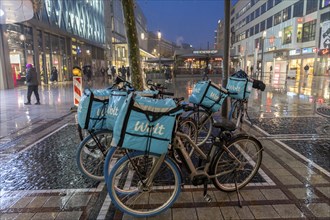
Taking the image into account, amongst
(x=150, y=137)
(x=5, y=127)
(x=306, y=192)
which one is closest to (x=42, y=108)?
(x=5, y=127)

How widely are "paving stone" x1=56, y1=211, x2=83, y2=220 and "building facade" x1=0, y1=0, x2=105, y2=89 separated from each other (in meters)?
19.6

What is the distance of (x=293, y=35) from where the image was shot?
A: 4447 cm

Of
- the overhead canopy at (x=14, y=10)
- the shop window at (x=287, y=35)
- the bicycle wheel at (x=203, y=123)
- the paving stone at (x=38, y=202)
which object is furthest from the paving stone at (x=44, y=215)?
the shop window at (x=287, y=35)

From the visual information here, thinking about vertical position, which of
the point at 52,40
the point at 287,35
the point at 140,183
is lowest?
the point at 140,183

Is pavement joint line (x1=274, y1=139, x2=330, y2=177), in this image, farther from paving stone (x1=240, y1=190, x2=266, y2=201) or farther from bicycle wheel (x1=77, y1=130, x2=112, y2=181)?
bicycle wheel (x1=77, y1=130, x2=112, y2=181)

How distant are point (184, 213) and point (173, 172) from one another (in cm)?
51

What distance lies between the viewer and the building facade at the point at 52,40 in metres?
20.6

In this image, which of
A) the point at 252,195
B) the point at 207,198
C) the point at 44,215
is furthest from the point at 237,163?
the point at 44,215

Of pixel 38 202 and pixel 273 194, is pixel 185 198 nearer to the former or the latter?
pixel 273 194

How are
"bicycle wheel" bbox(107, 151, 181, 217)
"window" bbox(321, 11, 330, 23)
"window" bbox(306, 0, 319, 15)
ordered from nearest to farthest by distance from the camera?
"bicycle wheel" bbox(107, 151, 181, 217)
"window" bbox(321, 11, 330, 23)
"window" bbox(306, 0, 319, 15)

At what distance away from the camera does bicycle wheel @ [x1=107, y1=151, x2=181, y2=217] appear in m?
2.95

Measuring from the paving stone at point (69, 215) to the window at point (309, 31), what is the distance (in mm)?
46543

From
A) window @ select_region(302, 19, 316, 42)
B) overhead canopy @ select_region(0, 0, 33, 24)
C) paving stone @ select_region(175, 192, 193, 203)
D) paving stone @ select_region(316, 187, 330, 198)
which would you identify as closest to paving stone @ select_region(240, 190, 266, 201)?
paving stone @ select_region(175, 192, 193, 203)

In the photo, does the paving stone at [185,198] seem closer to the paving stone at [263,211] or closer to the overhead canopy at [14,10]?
the paving stone at [263,211]
